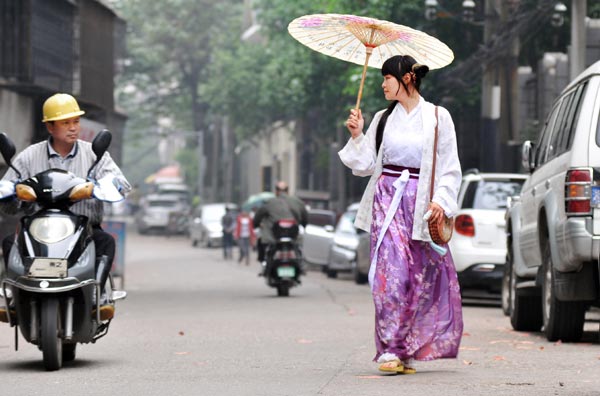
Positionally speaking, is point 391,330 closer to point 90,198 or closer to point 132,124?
point 90,198

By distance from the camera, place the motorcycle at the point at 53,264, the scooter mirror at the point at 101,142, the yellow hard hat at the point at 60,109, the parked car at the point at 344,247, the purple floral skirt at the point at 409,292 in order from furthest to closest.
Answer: the parked car at the point at 344,247 → the yellow hard hat at the point at 60,109 → the scooter mirror at the point at 101,142 → the motorcycle at the point at 53,264 → the purple floral skirt at the point at 409,292

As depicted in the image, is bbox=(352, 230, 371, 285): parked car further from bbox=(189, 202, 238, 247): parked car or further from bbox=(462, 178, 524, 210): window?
bbox=(189, 202, 238, 247): parked car

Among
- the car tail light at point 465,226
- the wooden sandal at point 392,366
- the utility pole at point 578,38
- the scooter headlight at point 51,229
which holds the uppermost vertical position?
the utility pole at point 578,38

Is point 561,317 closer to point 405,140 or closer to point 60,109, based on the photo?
point 405,140

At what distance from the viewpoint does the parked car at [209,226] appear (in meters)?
54.9

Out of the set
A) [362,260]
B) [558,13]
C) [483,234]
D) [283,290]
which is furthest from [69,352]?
[558,13]

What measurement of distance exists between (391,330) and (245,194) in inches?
3413

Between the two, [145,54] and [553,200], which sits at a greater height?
[145,54]

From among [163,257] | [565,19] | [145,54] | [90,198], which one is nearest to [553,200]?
[90,198]

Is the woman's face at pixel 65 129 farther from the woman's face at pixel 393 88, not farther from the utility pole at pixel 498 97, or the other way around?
the utility pole at pixel 498 97

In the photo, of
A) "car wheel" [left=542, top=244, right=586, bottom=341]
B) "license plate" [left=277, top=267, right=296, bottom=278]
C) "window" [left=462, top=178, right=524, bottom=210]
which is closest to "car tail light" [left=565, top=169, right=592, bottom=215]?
"car wheel" [left=542, top=244, right=586, bottom=341]

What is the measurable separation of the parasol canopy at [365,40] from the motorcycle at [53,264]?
1420 millimetres

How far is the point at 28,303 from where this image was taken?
9.55 meters

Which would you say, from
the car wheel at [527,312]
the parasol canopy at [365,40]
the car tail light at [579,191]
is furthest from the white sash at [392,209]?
the car wheel at [527,312]
